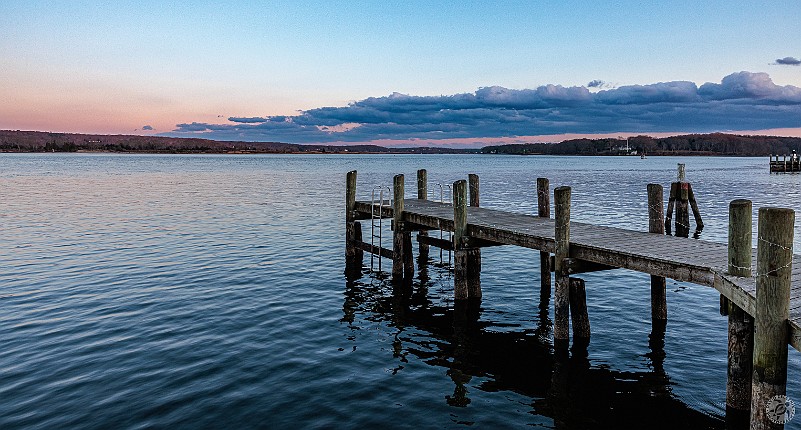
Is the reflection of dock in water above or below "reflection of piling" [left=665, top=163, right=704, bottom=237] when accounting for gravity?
below

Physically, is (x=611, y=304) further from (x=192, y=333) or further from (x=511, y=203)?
(x=511, y=203)

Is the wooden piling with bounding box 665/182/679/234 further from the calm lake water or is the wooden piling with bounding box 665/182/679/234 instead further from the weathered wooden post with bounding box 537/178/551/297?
the weathered wooden post with bounding box 537/178/551/297

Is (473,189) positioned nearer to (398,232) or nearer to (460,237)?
(398,232)

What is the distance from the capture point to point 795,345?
681 centimetres

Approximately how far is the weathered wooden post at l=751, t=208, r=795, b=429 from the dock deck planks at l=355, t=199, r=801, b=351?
0.19 meters

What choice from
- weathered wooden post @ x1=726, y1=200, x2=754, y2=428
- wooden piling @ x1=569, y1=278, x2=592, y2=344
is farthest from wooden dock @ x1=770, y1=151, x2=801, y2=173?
weathered wooden post @ x1=726, y1=200, x2=754, y2=428

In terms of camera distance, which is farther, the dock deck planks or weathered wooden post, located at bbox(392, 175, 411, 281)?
weathered wooden post, located at bbox(392, 175, 411, 281)

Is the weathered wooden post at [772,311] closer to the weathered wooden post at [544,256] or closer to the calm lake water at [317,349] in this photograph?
the calm lake water at [317,349]

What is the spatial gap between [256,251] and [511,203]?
26.0 meters

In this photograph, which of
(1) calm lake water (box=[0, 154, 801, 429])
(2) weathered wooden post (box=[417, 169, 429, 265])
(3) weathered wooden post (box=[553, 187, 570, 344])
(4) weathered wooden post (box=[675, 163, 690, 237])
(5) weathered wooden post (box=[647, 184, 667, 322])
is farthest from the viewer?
(4) weathered wooden post (box=[675, 163, 690, 237])

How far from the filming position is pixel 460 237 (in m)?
15.5

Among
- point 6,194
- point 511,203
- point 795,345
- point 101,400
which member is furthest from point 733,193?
point 6,194

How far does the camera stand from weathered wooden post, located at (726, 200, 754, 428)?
8.50 metres

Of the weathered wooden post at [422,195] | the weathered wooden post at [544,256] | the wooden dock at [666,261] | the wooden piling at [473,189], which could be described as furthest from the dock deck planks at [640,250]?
the weathered wooden post at [422,195]
